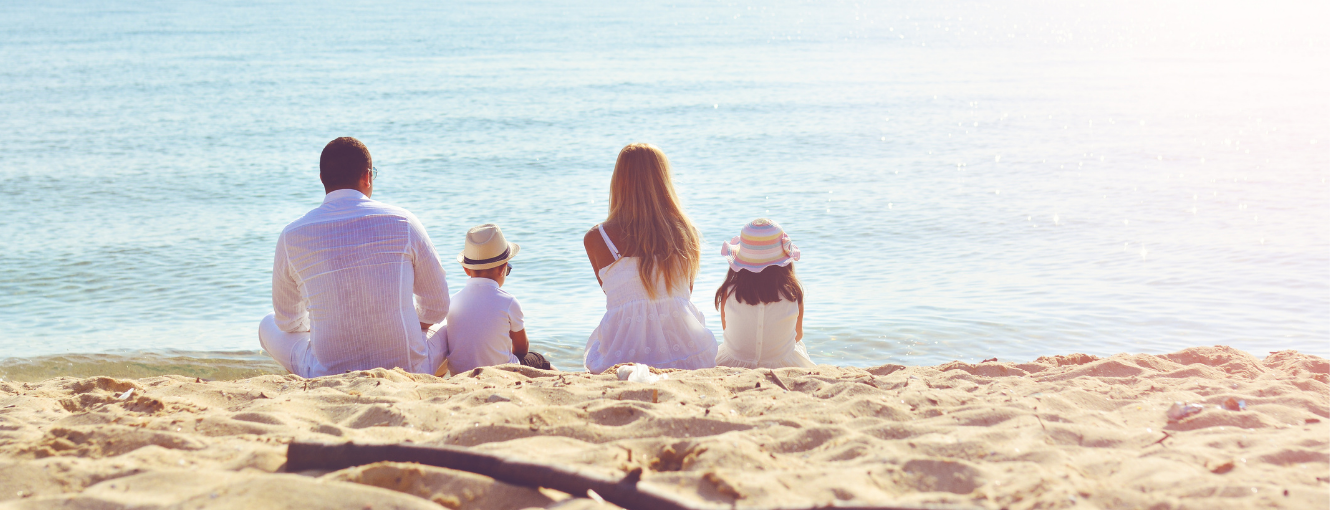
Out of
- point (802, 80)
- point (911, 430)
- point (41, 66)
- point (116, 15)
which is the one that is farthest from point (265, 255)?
point (116, 15)

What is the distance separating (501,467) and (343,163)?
2.36 metres

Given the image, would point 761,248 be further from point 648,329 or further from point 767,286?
point 648,329

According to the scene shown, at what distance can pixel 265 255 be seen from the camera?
32.8ft

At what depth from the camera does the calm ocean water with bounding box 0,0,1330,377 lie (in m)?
7.59

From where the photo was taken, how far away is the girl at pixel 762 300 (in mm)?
4723

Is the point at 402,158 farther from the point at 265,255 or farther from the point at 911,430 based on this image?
the point at 911,430

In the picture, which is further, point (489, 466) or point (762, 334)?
point (762, 334)

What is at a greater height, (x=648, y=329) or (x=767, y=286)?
(x=767, y=286)

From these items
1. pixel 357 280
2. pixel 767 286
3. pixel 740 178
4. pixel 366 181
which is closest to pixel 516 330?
pixel 357 280

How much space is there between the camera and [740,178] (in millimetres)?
14750

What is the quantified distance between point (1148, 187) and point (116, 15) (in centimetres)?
5370

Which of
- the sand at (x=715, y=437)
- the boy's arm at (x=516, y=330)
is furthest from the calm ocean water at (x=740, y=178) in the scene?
the sand at (x=715, y=437)

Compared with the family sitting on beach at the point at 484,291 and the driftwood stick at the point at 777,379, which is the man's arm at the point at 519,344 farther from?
the driftwood stick at the point at 777,379

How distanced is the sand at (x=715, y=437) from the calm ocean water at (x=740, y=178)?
10.5 feet
